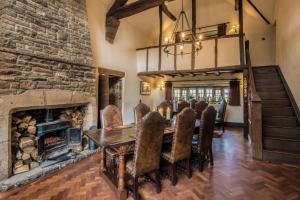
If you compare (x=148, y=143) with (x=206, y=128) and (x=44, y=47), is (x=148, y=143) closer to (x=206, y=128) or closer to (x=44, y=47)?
(x=206, y=128)

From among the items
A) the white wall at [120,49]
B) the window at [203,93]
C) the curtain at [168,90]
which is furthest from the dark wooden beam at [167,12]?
the window at [203,93]

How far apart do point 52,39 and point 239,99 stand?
6.83m

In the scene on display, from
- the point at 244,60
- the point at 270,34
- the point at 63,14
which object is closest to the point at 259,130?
the point at 244,60

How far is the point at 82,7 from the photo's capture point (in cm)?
405

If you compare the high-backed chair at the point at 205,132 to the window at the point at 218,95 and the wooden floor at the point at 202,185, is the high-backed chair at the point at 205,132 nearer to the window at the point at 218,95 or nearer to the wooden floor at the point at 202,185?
the wooden floor at the point at 202,185

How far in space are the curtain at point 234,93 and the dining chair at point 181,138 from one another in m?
5.45

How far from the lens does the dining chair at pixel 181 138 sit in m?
2.33

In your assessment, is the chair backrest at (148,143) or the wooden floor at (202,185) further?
the wooden floor at (202,185)

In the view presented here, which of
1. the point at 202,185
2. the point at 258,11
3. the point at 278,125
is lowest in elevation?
the point at 202,185

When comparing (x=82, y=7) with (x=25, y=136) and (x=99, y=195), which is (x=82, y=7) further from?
(x=99, y=195)

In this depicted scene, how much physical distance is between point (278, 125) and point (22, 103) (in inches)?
196

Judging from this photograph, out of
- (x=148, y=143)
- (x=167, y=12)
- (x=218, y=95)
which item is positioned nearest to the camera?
(x=148, y=143)

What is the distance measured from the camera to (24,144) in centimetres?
286

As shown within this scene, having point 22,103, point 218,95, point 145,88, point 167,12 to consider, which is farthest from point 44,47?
point 218,95
